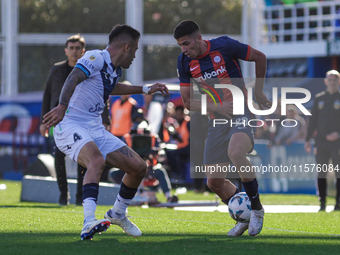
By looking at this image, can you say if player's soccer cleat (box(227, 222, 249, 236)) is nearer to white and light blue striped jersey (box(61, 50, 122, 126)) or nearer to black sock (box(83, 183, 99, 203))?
black sock (box(83, 183, 99, 203))

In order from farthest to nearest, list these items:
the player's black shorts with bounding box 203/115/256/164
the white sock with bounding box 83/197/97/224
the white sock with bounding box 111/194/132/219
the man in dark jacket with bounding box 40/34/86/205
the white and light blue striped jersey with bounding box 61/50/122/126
A: the man in dark jacket with bounding box 40/34/86/205 → the player's black shorts with bounding box 203/115/256/164 → the white sock with bounding box 111/194/132/219 → the white and light blue striped jersey with bounding box 61/50/122/126 → the white sock with bounding box 83/197/97/224

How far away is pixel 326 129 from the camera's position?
10.5 metres

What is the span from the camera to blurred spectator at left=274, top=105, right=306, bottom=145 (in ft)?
47.1

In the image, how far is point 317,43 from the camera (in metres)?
26.4

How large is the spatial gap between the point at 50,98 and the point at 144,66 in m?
9.17

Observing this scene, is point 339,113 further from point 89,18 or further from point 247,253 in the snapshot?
point 89,18

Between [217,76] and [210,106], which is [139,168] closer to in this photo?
[210,106]

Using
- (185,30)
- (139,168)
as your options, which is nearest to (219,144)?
(139,168)

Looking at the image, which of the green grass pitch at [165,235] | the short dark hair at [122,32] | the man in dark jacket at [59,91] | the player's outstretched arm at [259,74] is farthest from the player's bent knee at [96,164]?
the man in dark jacket at [59,91]

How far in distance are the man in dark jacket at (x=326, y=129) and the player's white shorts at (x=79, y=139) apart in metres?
5.66

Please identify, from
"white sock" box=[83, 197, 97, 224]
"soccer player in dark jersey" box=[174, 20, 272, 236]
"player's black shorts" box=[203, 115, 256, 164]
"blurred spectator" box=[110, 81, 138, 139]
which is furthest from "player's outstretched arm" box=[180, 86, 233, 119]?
"blurred spectator" box=[110, 81, 138, 139]

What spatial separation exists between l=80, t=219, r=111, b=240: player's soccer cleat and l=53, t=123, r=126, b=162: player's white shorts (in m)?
0.73

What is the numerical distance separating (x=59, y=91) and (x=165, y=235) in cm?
380

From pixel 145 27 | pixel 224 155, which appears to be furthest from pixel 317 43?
pixel 224 155
